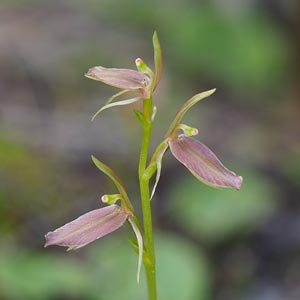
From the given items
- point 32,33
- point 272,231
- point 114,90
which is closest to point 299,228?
Answer: point 272,231

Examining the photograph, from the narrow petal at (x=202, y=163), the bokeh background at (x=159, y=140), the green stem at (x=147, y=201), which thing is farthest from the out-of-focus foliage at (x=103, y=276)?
the narrow petal at (x=202, y=163)

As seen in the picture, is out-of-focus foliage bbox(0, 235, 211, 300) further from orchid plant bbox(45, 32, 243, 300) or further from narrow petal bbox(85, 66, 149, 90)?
narrow petal bbox(85, 66, 149, 90)

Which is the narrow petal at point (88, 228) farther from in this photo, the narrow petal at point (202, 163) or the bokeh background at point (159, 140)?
the bokeh background at point (159, 140)

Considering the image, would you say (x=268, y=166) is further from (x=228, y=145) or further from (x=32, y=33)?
(x=32, y=33)

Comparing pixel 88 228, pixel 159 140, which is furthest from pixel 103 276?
pixel 159 140

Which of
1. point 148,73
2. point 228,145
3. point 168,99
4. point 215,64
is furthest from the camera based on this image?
point 215,64
